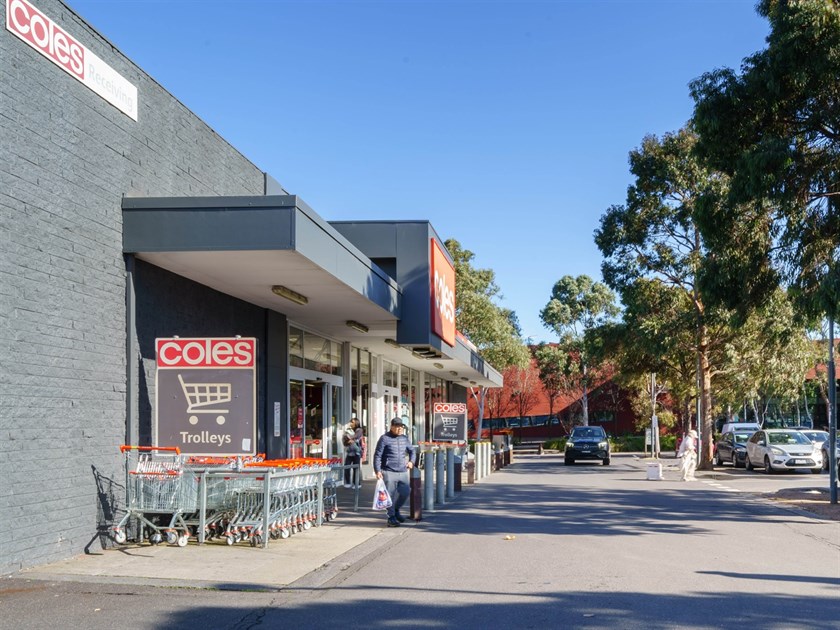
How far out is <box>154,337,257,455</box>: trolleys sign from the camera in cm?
1212

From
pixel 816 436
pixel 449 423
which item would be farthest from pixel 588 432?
pixel 449 423

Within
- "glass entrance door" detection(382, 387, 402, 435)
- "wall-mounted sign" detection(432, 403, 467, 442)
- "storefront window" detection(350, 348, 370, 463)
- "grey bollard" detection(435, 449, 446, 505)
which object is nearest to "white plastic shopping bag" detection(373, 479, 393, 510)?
"grey bollard" detection(435, 449, 446, 505)

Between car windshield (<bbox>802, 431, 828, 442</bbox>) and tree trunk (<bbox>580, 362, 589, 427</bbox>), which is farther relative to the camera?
tree trunk (<bbox>580, 362, 589, 427</bbox>)

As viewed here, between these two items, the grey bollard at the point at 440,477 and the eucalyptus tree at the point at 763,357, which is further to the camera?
the eucalyptus tree at the point at 763,357

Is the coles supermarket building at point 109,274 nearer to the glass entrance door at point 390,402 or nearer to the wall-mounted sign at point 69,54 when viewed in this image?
the wall-mounted sign at point 69,54

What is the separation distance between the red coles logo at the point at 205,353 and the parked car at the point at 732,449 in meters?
26.8

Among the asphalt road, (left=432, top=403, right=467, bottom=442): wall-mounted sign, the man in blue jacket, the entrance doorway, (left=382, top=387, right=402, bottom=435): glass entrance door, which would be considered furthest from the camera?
(left=382, top=387, right=402, bottom=435): glass entrance door

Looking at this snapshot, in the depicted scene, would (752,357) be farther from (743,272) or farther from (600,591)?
(600,591)

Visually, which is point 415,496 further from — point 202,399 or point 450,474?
point 202,399

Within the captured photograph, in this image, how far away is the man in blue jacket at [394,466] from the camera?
1470 centimetres

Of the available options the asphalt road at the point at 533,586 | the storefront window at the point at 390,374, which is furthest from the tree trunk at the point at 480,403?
the asphalt road at the point at 533,586

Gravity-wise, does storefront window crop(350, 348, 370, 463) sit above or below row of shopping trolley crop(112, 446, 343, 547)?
above

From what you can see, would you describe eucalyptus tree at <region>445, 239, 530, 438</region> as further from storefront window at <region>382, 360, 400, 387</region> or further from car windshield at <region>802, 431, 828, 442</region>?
car windshield at <region>802, 431, 828, 442</region>

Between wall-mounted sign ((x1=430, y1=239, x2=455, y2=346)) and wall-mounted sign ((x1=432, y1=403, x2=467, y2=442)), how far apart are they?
8.88 feet
